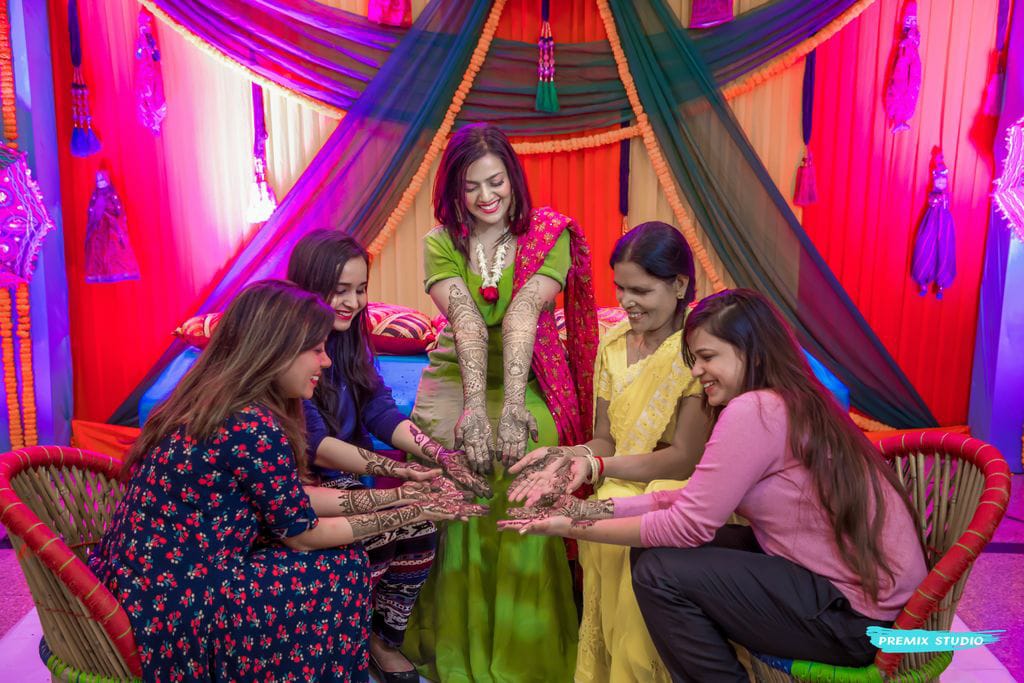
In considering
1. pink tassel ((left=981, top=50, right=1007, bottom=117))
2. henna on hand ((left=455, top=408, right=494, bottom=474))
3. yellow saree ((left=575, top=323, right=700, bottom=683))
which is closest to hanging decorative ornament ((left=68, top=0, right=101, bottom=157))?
henna on hand ((left=455, top=408, right=494, bottom=474))

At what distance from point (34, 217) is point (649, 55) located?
2.95 metres

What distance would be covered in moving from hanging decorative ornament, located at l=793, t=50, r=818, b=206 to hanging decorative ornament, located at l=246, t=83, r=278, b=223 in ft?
8.44

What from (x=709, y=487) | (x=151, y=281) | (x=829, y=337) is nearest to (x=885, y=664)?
(x=709, y=487)

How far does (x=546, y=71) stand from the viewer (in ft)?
13.2

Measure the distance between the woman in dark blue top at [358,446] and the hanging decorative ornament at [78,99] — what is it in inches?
89.0

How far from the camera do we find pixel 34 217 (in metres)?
3.89

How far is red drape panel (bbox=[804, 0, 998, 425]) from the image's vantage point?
3.99m

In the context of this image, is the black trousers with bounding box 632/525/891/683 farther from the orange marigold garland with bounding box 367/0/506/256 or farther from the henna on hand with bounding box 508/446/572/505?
the orange marigold garland with bounding box 367/0/506/256

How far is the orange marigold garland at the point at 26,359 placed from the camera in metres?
4.05

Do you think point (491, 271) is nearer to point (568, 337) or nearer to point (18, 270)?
point (568, 337)

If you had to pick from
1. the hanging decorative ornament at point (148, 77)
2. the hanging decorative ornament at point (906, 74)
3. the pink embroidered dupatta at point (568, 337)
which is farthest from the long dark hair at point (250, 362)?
the hanging decorative ornament at point (906, 74)

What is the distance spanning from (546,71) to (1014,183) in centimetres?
222

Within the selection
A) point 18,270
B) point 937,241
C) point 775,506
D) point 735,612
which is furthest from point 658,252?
point 18,270

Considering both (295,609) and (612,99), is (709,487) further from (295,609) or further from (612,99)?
(612,99)
